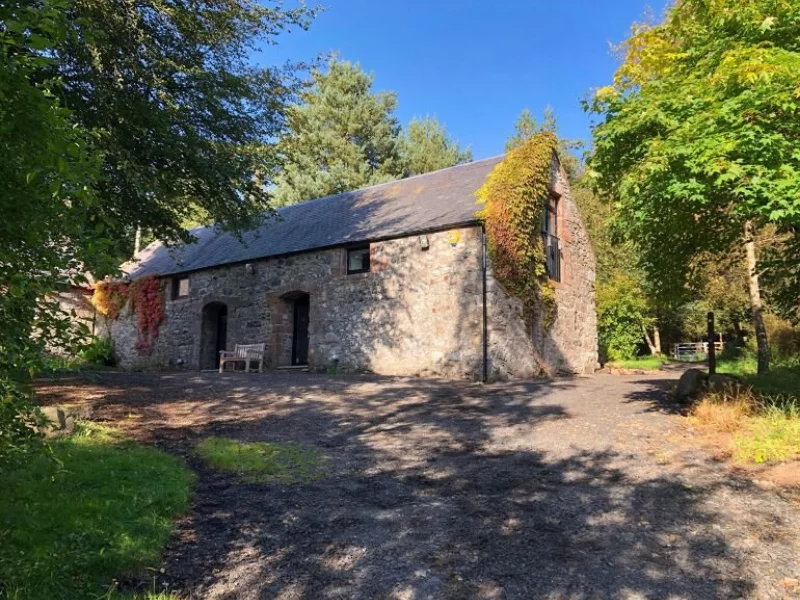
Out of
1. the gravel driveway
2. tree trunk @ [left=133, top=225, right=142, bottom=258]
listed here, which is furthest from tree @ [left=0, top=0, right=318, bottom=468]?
the gravel driveway

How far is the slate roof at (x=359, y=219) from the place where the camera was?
15.0 metres

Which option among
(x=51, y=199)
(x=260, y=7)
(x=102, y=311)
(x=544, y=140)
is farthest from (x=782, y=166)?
(x=102, y=311)

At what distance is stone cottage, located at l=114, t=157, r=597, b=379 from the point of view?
13.6 meters

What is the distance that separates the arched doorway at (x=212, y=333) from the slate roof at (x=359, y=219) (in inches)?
58.8

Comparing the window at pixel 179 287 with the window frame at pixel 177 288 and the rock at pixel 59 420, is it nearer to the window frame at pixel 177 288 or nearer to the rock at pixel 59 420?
the window frame at pixel 177 288

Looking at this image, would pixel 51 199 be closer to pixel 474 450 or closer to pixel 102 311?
pixel 474 450

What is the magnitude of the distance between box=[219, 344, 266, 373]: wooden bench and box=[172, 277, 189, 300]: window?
373 cm

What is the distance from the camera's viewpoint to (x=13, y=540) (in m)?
3.34

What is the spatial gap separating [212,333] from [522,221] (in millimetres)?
10879

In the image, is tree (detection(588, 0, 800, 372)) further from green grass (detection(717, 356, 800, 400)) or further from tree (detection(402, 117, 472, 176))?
tree (detection(402, 117, 472, 176))

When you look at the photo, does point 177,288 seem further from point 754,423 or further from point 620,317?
point 620,317

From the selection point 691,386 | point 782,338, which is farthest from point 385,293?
point 782,338

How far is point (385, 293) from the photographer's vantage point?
14.8 meters

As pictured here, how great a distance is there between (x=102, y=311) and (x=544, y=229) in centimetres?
1662
